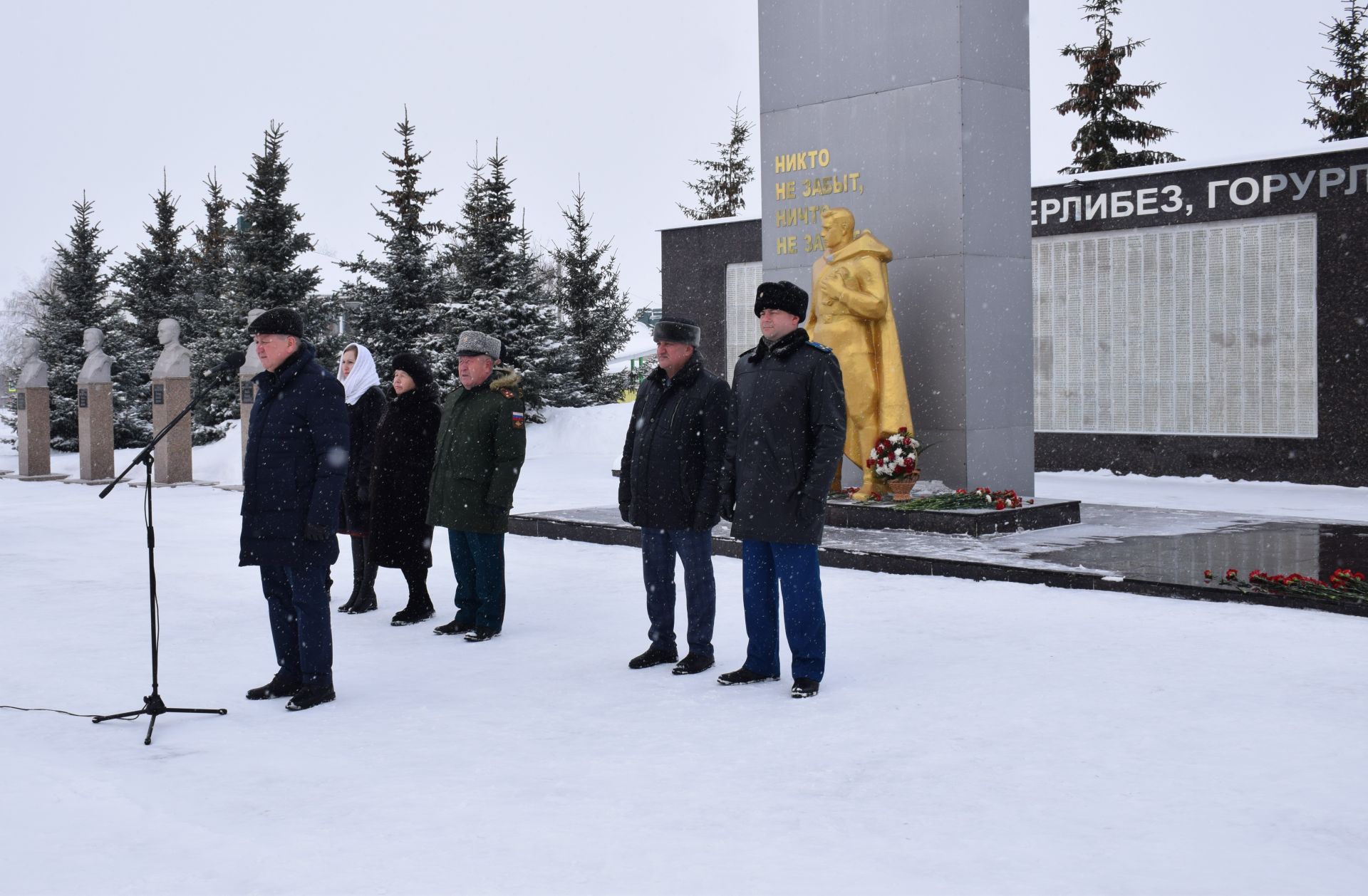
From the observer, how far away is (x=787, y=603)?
5.73 m

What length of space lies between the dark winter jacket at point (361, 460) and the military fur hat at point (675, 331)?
2.32 m

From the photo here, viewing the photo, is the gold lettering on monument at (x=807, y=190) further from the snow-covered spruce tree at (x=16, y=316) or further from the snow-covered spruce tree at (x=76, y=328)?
the snow-covered spruce tree at (x=16, y=316)

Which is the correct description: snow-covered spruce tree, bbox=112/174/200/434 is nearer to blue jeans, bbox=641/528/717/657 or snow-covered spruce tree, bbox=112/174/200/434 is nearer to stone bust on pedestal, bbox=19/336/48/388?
stone bust on pedestal, bbox=19/336/48/388

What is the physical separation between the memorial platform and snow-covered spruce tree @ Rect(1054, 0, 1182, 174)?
2044cm

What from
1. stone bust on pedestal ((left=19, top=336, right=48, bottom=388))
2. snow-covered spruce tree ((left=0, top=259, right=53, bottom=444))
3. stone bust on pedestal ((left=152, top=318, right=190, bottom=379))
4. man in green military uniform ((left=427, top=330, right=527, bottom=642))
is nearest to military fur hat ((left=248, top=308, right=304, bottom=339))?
man in green military uniform ((left=427, top=330, right=527, bottom=642))

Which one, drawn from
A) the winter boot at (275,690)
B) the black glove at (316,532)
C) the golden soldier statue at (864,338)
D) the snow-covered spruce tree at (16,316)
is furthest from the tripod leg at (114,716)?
the snow-covered spruce tree at (16,316)

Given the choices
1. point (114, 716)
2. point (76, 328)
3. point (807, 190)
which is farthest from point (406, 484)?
point (76, 328)

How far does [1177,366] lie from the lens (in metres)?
17.4

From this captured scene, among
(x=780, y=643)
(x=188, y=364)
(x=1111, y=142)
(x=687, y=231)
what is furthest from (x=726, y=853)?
(x=1111, y=142)

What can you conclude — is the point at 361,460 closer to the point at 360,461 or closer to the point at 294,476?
the point at 360,461

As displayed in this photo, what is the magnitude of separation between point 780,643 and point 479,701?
185cm

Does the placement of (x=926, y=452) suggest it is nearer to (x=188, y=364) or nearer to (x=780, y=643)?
(x=780, y=643)

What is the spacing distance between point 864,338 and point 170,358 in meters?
11.8

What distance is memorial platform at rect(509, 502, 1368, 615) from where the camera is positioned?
803cm
